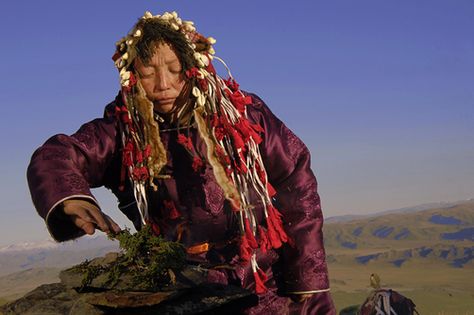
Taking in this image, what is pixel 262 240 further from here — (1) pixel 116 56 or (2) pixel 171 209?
(1) pixel 116 56

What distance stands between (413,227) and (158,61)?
121 metres

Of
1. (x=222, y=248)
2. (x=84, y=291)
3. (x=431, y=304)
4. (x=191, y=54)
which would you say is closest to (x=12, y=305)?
(x=84, y=291)

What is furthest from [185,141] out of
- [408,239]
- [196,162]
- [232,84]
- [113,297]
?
[408,239]

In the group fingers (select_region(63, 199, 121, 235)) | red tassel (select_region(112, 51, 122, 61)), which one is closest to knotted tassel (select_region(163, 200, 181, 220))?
fingers (select_region(63, 199, 121, 235))

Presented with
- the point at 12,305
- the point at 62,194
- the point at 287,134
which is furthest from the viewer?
the point at 287,134

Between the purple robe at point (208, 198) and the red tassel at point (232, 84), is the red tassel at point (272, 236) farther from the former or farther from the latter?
the red tassel at point (232, 84)

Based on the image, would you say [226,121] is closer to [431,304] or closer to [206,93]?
[206,93]

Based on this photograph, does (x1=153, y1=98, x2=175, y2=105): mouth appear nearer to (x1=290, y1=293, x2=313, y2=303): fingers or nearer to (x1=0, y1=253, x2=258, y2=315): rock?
(x1=0, y1=253, x2=258, y2=315): rock

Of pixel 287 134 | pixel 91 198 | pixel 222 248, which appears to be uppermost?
pixel 287 134

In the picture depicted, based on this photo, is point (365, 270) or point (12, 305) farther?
point (365, 270)

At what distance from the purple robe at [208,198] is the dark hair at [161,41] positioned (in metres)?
0.47

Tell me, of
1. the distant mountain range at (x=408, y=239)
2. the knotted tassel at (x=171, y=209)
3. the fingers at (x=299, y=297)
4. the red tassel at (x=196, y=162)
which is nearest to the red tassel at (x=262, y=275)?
the fingers at (x=299, y=297)

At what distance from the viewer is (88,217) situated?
338 centimetres

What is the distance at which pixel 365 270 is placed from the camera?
70.4 meters
